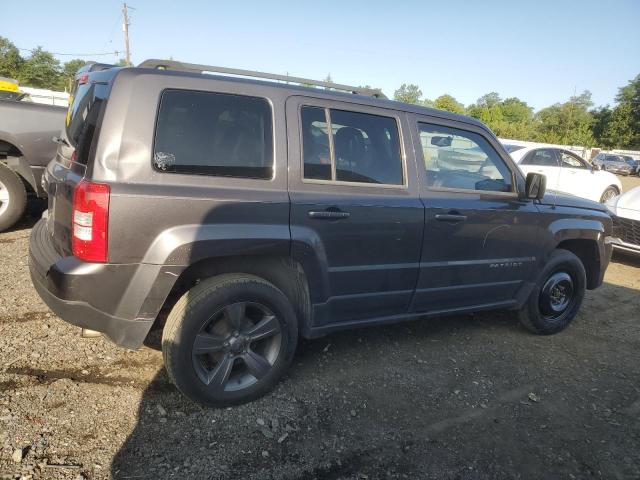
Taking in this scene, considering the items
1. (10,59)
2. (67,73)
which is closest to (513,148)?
(10,59)

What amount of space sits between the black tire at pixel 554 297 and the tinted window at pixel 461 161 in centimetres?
96

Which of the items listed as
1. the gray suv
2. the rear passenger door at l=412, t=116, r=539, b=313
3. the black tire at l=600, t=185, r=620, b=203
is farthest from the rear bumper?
the black tire at l=600, t=185, r=620, b=203

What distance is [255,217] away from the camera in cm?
256

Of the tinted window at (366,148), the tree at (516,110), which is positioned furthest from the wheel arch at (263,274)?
the tree at (516,110)

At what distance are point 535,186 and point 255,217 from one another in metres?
2.37

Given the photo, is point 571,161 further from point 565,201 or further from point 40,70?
point 40,70

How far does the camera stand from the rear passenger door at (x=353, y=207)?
2752 mm

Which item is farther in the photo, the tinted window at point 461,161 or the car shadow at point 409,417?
the tinted window at point 461,161

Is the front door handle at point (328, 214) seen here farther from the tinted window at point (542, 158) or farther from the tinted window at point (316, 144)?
the tinted window at point (542, 158)

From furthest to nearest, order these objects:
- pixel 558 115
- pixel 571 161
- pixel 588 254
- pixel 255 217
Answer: pixel 558 115, pixel 571 161, pixel 588 254, pixel 255 217

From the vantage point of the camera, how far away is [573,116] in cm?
Answer: 5600

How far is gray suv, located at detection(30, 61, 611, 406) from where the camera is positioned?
2326 millimetres

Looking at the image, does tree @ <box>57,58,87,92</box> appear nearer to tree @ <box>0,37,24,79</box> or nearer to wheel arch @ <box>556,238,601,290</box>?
tree @ <box>0,37,24,79</box>

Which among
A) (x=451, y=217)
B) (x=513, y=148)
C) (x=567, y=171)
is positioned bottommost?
(x=451, y=217)
